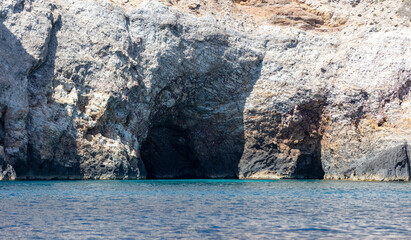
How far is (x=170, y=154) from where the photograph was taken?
4366 cm

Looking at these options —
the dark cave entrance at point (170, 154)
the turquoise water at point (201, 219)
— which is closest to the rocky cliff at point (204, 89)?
the dark cave entrance at point (170, 154)

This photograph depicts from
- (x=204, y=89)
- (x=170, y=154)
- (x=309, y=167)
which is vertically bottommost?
(x=309, y=167)

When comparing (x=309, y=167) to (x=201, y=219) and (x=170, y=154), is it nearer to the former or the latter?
(x=170, y=154)

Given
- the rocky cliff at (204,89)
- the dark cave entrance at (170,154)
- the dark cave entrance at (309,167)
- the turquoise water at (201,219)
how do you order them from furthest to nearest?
the dark cave entrance at (170,154) < the dark cave entrance at (309,167) < the rocky cliff at (204,89) < the turquoise water at (201,219)

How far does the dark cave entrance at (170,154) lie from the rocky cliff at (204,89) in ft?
0.36

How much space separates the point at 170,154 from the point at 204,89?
7.57m

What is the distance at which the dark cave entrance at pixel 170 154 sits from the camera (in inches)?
1658

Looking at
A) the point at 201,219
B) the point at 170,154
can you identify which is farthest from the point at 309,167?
the point at 201,219

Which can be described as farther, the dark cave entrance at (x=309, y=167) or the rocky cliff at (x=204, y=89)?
the dark cave entrance at (x=309, y=167)

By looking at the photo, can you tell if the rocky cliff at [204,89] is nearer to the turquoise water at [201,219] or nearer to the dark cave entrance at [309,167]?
the dark cave entrance at [309,167]

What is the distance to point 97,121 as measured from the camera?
33.4 m

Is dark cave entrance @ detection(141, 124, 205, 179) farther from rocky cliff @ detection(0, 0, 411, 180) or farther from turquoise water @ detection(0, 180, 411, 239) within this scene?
turquoise water @ detection(0, 180, 411, 239)

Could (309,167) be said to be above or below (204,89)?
below

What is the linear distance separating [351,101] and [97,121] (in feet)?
62.7
